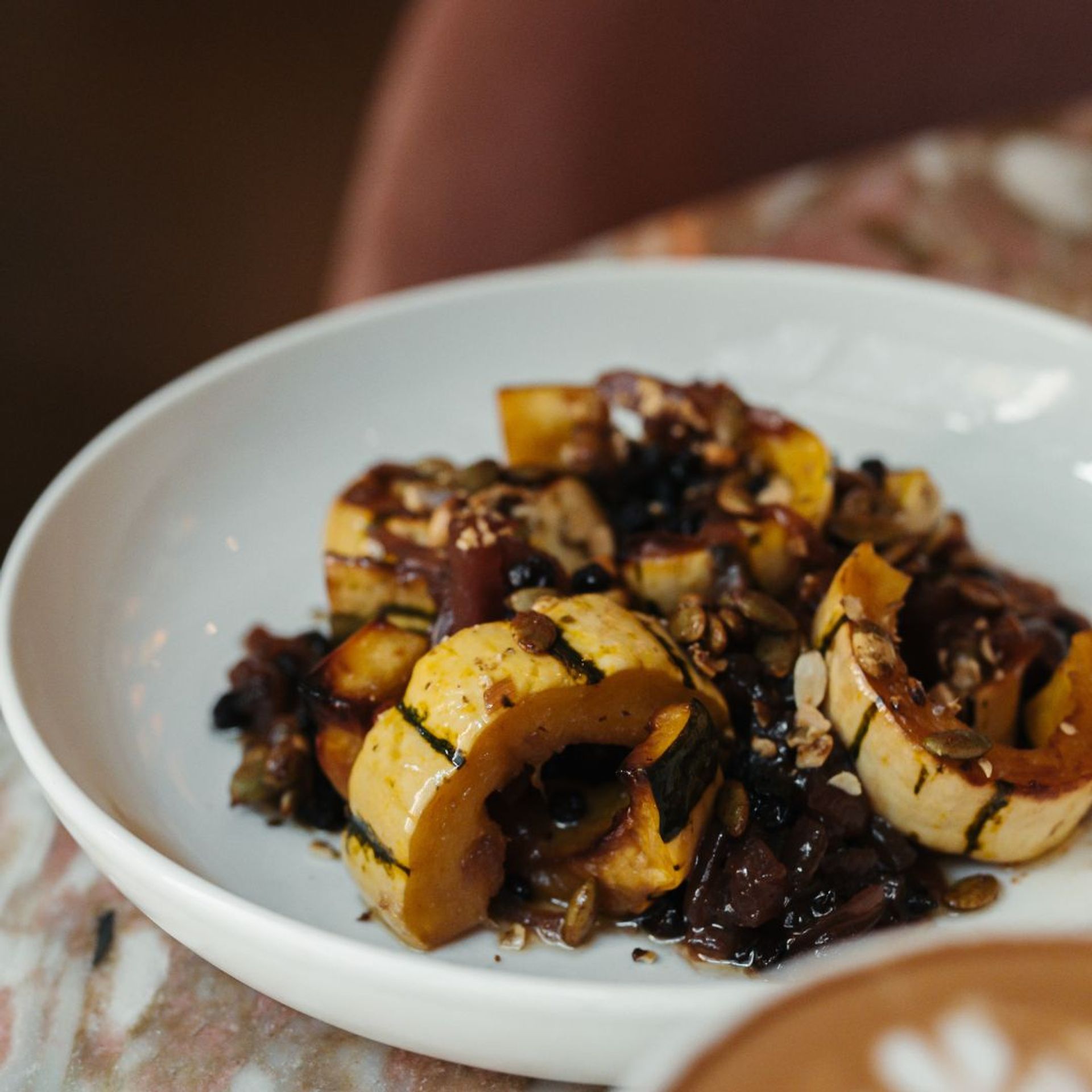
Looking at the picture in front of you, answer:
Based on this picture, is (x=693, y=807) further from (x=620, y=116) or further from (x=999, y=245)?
(x=620, y=116)

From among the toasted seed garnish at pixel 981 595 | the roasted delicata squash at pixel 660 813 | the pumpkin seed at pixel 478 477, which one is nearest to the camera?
the roasted delicata squash at pixel 660 813

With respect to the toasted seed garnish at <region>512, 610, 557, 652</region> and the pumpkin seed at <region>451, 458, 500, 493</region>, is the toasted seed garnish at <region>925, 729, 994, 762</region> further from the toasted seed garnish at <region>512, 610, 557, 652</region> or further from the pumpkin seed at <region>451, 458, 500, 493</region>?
the pumpkin seed at <region>451, 458, 500, 493</region>

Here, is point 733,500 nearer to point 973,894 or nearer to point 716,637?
point 716,637

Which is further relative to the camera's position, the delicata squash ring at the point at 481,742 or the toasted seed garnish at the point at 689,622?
the toasted seed garnish at the point at 689,622

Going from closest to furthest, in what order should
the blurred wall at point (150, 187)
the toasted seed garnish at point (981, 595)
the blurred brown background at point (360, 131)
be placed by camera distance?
the toasted seed garnish at point (981, 595)
the blurred brown background at point (360, 131)
the blurred wall at point (150, 187)

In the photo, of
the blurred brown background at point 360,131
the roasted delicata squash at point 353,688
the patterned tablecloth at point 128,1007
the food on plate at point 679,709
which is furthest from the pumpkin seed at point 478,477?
the blurred brown background at point 360,131

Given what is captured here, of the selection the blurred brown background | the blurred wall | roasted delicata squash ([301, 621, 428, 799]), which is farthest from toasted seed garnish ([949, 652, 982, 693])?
the blurred wall

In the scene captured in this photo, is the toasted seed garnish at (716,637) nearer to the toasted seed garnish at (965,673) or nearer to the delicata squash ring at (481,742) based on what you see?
the delicata squash ring at (481,742)

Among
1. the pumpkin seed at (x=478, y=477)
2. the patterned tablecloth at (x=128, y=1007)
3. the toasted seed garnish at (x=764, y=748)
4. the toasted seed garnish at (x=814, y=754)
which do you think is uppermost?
the toasted seed garnish at (x=814, y=754)
